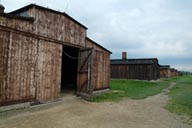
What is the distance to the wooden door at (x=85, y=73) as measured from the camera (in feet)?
36.1

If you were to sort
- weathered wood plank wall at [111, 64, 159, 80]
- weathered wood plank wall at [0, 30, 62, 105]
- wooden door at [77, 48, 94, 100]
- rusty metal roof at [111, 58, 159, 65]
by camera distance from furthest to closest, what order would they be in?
rusty metal roof at [111, 58, 159, 65]
weathered wood plank wall at [111, 64, 159, 80]
wooden door at [77, 48, 94, 100]
weathered wood plank wall at [0, 30, 62, 105]

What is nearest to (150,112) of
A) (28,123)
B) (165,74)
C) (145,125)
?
(145,125)

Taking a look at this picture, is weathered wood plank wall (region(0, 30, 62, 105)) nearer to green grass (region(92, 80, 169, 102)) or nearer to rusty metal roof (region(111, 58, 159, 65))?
green grass (region(92, 80, 169, 102))

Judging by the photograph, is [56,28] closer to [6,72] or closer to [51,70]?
[51,70]

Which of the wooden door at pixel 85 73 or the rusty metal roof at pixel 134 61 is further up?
the rusty metal roof at pixel 134 61

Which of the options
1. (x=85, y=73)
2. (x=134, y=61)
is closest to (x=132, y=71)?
(x=134, y=61)

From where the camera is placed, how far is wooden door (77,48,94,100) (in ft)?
36.1

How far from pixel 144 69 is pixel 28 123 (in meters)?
25.7

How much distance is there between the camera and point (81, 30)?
38.4 ft

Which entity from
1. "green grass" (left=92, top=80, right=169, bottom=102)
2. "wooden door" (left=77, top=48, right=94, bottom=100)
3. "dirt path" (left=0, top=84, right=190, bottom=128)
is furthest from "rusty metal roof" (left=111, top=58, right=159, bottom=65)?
"dirt path" (left=0, top=84, right=190, bottom=128)

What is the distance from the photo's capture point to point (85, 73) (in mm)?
11453

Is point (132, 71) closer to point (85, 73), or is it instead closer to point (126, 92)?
point (126, 92)

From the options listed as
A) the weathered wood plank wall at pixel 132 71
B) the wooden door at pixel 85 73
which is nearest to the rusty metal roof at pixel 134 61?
the weathered wood plank wall at pixel 132 71

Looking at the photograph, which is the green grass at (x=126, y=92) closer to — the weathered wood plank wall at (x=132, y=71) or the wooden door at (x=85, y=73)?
the wooden door at (x=85, y=73)
